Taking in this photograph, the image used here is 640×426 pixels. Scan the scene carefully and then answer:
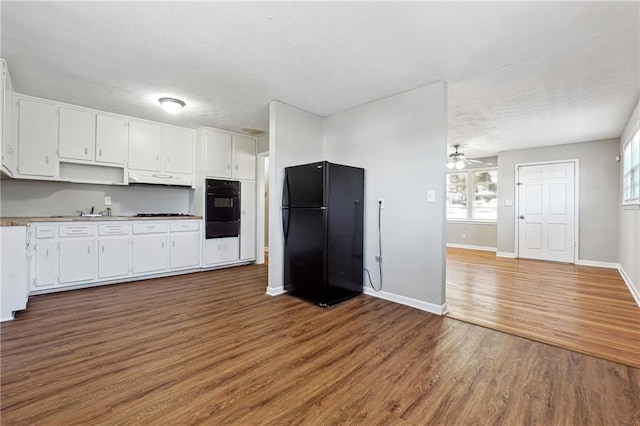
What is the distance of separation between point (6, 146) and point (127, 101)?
4.26ft

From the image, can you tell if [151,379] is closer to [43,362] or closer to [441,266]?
[43,362]

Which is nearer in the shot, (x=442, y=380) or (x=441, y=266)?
(x=442, y=380)

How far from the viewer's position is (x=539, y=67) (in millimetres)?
2707

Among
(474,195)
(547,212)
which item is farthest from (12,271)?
(474,195)

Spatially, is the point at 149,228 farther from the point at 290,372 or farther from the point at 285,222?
the point at 290,372

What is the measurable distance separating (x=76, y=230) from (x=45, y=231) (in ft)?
0.93

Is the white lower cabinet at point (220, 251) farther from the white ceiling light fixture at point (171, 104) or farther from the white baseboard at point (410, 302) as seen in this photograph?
the white baseboard at point (410, 302)

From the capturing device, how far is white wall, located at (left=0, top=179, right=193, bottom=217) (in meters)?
3.74

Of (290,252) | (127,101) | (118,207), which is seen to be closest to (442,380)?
(290,252)

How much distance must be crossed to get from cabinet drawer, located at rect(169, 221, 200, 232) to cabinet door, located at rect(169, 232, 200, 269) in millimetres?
66

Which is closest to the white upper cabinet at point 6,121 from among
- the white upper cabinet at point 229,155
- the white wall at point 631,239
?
the white upper cabinet at point 229,155

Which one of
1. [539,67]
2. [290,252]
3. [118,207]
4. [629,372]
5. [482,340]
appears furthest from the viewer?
[118,207]

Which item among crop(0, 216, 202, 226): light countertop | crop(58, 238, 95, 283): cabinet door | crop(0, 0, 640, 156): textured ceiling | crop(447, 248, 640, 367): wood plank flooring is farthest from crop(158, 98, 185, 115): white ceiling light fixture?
crop(447, 248, 640, 367): wood plank flooring

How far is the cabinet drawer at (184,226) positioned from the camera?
14.5 ft
